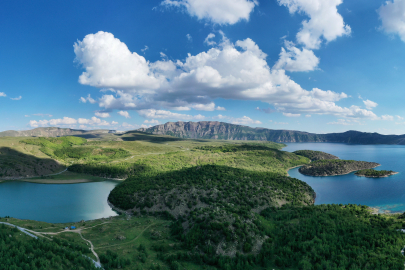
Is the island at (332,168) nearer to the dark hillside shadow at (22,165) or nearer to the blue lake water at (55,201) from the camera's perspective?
the blue lake water at (55,201)

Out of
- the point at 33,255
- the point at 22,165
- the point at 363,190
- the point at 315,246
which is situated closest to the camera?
the point at 33,255

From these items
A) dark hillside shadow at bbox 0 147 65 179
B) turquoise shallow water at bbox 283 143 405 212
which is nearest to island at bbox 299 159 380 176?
turquoise shallow water at bbox 283 143 405 212

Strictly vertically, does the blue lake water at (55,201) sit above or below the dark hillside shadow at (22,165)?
below

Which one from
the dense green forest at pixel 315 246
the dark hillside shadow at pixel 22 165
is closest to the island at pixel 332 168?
the dense green forest at pixel 315 246

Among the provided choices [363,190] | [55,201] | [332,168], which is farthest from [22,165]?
[332,168]

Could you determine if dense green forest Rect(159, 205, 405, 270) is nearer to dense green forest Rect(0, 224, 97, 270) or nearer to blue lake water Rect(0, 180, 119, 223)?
dense green forest Rect(0, 224, 97, 270)

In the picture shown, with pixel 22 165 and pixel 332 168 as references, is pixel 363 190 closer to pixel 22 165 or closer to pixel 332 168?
pixel 332 168

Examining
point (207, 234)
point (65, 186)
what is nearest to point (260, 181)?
point (207, 234)
